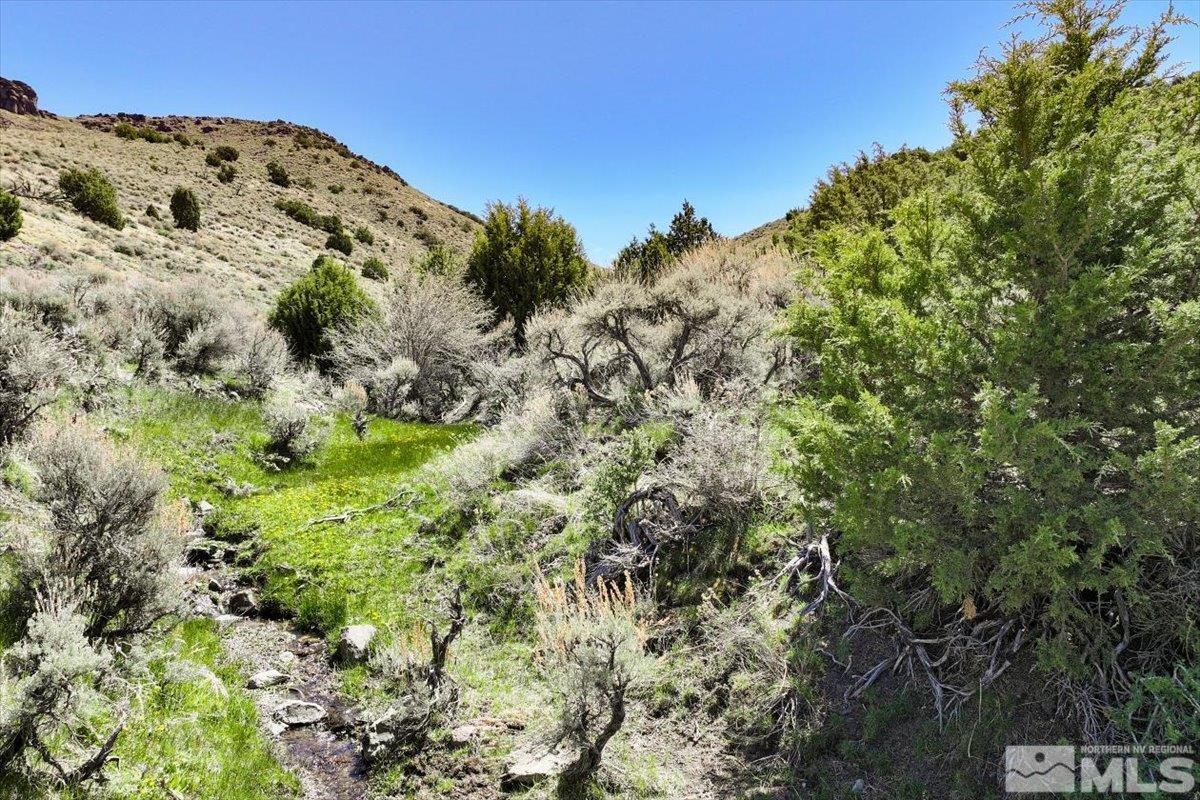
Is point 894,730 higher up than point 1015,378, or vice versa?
point 1015,378

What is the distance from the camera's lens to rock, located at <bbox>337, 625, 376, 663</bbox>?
5391 millimetres

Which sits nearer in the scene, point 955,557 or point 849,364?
point 955,557

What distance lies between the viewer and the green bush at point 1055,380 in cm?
271

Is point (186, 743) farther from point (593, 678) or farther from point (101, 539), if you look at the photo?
point (593, 678)

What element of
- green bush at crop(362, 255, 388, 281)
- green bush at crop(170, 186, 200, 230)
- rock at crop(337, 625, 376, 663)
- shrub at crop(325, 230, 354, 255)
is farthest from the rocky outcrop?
rock at crop(337, 625, 376, 663)

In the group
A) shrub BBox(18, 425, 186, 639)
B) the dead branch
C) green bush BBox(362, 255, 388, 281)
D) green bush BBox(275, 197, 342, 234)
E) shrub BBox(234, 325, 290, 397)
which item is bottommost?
the dead branch

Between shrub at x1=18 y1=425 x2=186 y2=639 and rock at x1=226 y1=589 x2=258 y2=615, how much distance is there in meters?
1.74

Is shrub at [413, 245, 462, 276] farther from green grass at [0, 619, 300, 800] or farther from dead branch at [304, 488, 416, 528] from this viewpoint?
green grass at [0, 619, 300, 800]

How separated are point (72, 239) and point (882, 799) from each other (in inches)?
1319

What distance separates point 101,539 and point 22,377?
15.6 ft

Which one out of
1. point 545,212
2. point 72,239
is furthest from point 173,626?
point 72,239

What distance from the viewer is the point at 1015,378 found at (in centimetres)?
305

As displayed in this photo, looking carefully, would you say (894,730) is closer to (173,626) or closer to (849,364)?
(849,364)

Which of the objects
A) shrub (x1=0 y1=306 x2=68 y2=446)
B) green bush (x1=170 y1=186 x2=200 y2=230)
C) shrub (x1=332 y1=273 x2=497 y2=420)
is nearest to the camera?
shrub (x1=0 y1=306 x2=68 y2=446)
